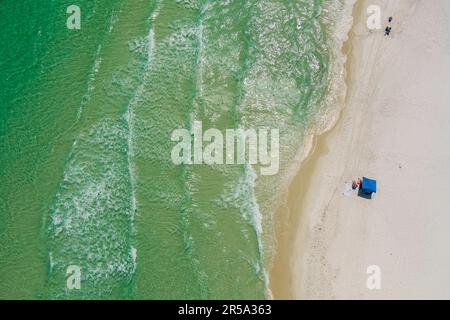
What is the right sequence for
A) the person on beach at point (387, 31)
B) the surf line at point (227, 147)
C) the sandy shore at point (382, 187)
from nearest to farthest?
the sandy shore at point (382, 187) < the surf line at point (227, 147) < the person on beach at point (387, 31)

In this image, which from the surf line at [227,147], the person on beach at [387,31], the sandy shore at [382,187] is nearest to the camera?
the sandy shore at [382,187]

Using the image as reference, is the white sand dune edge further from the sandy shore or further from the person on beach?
the person on beach

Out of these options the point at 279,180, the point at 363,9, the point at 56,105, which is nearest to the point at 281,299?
the point at 279,180

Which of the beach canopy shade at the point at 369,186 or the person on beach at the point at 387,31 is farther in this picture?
the person on beach at the point at 387,31

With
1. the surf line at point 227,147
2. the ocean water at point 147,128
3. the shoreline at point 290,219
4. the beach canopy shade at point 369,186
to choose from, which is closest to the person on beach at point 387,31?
the ocean water at point 147,128

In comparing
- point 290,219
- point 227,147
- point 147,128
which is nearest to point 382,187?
point 290,219

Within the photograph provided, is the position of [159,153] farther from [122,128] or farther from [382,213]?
[382,213]

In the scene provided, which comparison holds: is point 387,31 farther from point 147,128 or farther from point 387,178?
point 147,128

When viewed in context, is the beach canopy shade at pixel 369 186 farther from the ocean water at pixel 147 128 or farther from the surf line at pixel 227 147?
the surf line at pixel 227 147
